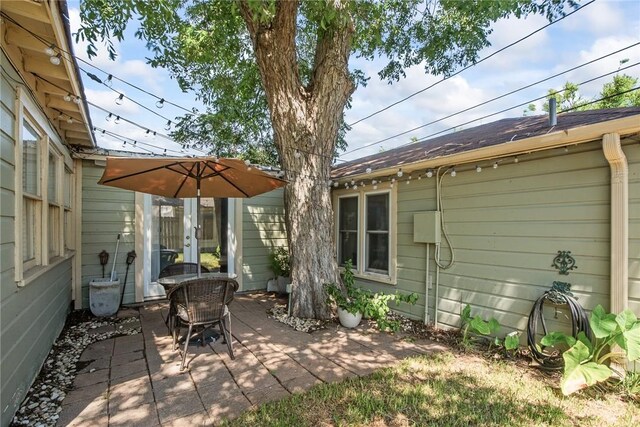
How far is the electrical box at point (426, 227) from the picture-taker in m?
4.32

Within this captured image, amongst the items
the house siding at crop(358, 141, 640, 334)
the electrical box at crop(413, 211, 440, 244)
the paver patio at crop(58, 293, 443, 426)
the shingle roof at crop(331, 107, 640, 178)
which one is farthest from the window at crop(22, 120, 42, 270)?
the house siding at crop(358, 141, 640, 334)

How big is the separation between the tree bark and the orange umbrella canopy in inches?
20.0

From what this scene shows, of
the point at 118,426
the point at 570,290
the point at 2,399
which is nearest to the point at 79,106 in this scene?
the point at 2,399

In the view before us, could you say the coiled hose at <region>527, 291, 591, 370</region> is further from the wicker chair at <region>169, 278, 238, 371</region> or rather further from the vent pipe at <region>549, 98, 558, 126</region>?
the wicker chair at <region>169, 278, 238, 371</region>

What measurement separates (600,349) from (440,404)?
5.12 ft

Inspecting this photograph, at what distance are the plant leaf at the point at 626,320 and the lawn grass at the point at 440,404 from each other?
1.96 feet

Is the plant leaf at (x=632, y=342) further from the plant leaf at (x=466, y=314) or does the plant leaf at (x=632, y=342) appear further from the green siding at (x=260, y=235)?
the green siding at (x=260, y=235)

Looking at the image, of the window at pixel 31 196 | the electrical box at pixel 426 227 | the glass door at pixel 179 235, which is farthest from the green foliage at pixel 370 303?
the window at pixel 31 196

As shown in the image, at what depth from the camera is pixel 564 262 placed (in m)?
3.19

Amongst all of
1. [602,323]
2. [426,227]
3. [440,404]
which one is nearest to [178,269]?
[426,227]

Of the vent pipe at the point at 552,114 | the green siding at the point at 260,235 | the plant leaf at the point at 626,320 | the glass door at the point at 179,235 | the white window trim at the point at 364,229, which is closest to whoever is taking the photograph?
the plant leaf at the point at 626,320

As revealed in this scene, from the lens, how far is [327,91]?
4.43 metres

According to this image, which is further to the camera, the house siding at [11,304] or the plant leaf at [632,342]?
the plant leaf at [632,342]

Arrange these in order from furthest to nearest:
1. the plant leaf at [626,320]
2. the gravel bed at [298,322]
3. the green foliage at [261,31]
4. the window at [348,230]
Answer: the window at [348,230] < the gravel bed at [298,322] < the green foliage at [261,31] < the plant leaf at [626,320]
